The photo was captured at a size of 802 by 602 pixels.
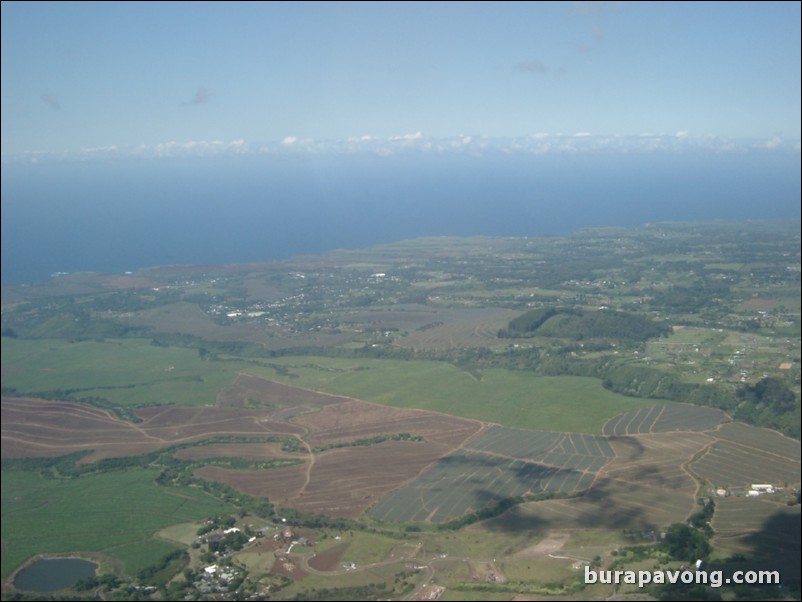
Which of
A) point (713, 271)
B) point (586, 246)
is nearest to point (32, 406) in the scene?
point (713, 271)

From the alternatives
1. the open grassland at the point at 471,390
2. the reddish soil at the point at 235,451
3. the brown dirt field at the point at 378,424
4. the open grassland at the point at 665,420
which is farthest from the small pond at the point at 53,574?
the open grassland at the point at 665,420

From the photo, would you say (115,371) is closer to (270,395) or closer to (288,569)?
(270,395)

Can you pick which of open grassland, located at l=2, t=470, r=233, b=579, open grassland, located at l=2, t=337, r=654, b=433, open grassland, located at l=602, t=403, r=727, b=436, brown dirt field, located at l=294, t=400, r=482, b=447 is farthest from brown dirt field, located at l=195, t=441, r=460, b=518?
open grassland, located at l=602, t=403, r=727, b=436

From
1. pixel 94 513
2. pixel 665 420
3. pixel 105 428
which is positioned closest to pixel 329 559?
pixel 94 513

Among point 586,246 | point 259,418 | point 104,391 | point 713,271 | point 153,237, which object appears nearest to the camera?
point 259,418

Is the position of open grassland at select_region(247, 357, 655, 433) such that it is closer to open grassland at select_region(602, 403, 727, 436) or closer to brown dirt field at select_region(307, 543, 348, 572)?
open grassland at select_region(602, 403, 727, 436)

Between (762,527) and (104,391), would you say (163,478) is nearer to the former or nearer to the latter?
(104,391)
